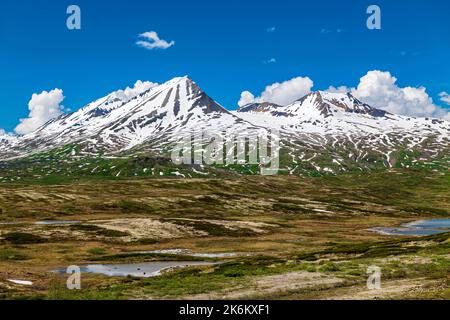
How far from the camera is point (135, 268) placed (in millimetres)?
93188

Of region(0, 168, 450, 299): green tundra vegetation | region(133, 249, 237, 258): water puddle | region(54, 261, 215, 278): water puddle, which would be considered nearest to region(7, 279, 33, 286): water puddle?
region(0, 168, 450, 299): green tundra vegetation

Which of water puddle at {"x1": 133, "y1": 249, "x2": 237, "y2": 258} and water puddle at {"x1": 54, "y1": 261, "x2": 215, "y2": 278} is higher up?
water puddle at {"x1": 54, "y1": 261, "x2": 215, "y2": 278}

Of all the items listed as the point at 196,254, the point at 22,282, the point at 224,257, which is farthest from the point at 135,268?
the point at 22,282

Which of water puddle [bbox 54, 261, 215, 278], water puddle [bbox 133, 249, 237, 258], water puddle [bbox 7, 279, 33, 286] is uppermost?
water puddle [bbox 7, 279, 33, 286]

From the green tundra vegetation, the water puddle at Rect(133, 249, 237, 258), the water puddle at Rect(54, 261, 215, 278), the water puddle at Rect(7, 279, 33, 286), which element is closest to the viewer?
the green tundra vegetation

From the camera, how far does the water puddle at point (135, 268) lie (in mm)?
84688

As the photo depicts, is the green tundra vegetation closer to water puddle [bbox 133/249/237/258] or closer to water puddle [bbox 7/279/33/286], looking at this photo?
water puddle [bbox 7/279/33/286]

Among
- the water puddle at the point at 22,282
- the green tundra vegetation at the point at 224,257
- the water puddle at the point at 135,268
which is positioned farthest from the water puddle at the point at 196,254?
the water puddle at the point at 22,282

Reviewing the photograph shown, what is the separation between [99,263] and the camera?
327 ft

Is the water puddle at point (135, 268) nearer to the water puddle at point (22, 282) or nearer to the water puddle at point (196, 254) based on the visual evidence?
the water puddle at point (196, 254)

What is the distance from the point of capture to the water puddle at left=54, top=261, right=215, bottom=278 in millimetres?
84688

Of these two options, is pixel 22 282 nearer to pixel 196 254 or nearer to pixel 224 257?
pixel 224 257
